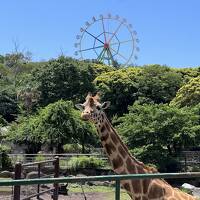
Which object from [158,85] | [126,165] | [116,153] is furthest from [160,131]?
[126,165]

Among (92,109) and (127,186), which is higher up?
(92,109)

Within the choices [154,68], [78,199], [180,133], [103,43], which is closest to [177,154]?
[180,133]

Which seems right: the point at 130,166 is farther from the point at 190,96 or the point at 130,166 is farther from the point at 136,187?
the point at 190,96

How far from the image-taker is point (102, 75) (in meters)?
51.7

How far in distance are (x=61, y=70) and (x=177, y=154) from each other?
24.0m

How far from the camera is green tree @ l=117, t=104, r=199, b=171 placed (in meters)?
28.7

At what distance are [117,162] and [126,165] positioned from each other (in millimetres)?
173

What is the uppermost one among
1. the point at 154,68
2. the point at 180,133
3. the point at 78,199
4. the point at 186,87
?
the point at 154,68

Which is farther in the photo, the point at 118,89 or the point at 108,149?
the point at 118,89

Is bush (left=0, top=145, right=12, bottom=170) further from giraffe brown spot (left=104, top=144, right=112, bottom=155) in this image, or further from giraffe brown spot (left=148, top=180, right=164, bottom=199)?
giraffe brown spot (left=148, top=180, right=164, bottom=199)

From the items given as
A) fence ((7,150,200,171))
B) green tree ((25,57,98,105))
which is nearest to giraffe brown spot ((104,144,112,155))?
fence ((7,150,200,171))

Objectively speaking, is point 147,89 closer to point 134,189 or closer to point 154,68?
point 154,68

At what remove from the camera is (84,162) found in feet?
88.7

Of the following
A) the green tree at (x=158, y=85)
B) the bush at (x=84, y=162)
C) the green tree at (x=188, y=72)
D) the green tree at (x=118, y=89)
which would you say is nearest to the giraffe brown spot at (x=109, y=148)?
the bush at (x=84, y=162)
